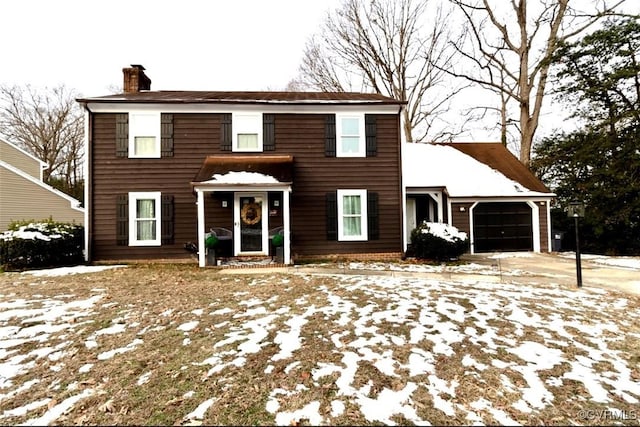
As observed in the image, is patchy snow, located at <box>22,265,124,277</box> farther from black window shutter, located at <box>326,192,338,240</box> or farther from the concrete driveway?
the concrete driveway

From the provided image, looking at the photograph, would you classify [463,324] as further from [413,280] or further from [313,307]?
[413,280]

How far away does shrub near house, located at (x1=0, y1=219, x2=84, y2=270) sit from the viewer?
28.0ft

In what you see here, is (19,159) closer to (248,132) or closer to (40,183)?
(40,183)

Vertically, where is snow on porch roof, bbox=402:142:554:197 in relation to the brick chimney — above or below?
below

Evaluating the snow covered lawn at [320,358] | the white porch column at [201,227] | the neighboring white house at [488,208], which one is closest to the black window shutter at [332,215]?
the neighboring white house at [488,208]

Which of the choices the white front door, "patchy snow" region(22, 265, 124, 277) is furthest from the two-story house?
the white front door

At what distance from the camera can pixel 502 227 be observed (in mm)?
12766

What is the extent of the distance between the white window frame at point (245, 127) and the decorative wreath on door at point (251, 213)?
72.9 inches

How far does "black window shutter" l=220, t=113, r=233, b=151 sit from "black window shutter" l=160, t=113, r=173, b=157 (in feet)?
5.24

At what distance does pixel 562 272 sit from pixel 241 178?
359 inches

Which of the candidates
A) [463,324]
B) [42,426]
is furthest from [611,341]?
[42,426]

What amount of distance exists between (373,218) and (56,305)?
27.4 feet

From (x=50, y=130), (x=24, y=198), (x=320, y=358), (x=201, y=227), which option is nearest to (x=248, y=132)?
(x=201, y=227)

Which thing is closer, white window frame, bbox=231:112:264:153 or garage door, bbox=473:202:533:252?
white window frame, bbox=231:112:264:153
